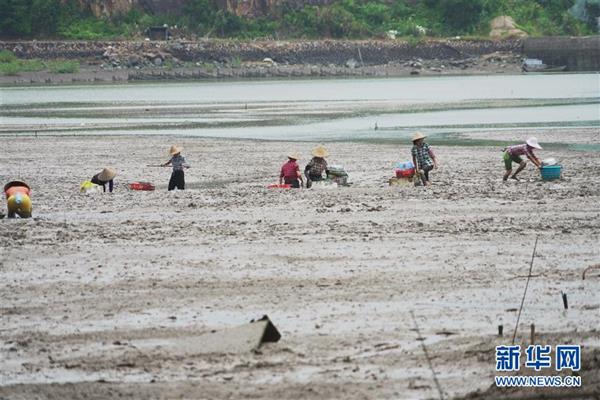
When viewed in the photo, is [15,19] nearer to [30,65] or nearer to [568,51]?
[30,65]

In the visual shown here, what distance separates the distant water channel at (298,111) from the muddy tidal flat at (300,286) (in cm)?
1673

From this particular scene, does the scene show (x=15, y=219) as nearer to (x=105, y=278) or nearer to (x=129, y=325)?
(x=105, y=278)

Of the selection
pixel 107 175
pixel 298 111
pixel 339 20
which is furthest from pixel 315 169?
pixel 339 20

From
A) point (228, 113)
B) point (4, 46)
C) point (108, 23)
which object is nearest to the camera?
point (228, 113)

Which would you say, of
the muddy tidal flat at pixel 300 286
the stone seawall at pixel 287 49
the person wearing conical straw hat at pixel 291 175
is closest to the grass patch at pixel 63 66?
the stone seawall at pixel 287 49

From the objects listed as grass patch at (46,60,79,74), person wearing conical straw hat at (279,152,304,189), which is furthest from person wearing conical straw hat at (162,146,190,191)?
grass patch at (46,60,79,74)

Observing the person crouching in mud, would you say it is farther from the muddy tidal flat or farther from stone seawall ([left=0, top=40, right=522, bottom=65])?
stone seawall ([left=0, top=40, right=522, bottom=65])

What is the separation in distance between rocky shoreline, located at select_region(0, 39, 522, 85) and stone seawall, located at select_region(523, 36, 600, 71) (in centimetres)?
192

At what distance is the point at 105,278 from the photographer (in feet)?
38.5

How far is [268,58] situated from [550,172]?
281 ft

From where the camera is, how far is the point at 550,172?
62.4ft

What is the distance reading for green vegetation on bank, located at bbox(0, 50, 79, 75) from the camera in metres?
89.3

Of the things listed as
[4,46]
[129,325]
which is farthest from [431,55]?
[129,325]

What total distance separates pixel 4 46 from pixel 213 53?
16.9m
